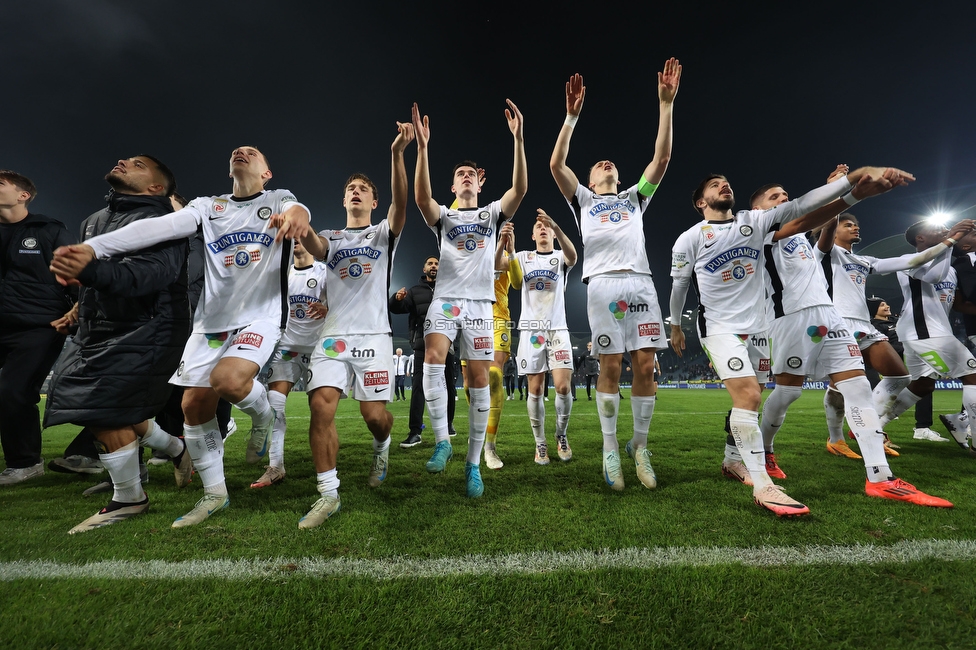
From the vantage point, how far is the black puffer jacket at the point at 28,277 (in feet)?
13.4

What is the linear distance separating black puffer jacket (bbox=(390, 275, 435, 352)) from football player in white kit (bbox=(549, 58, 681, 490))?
2.79 m

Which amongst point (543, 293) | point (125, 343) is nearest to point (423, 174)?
point (125, 343)

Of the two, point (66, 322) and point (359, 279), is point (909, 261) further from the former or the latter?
point (66, 322)

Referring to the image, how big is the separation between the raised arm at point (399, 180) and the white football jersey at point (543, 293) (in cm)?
253

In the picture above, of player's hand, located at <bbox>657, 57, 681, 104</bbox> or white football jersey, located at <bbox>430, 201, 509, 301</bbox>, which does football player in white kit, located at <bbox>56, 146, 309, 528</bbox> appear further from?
player's hand, located at <bbox>657, 57, 681, 104</bbox>

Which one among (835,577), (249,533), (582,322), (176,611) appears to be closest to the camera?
(176,611)

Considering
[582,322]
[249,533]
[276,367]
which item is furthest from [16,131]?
[582,322]

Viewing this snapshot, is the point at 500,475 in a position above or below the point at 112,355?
below

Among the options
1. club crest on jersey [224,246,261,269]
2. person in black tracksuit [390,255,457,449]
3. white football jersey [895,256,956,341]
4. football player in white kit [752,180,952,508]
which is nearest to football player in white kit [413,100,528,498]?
club crest on jersey [224,246,261,269]

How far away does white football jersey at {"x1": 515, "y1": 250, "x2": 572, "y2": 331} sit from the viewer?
5945mm

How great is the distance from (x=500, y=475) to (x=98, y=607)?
306 cm

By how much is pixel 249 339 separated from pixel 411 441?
3427 mm

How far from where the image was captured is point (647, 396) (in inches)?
156

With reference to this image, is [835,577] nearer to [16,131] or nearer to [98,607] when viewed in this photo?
A: [98,607]
